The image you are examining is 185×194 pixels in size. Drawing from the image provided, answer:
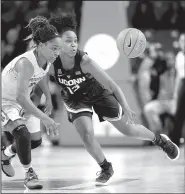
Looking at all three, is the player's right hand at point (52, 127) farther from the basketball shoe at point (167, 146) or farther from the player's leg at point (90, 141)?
the basketball shoe at point (167, 146)

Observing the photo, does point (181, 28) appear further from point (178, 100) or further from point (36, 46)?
point (36, 46)

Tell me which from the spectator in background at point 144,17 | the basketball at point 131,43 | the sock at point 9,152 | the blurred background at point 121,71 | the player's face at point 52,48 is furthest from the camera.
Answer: the spectator in background at point 144,17

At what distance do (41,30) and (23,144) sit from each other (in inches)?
45.1

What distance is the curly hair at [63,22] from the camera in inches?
81.6

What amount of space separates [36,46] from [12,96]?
1.02m

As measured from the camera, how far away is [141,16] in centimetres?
1003

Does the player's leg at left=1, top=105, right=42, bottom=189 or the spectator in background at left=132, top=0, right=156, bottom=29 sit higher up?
the player's leg at left=1, top=105, right=42, bottom=189

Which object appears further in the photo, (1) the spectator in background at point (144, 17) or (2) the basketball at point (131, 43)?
(1) the spectator in background at point (144, 17)

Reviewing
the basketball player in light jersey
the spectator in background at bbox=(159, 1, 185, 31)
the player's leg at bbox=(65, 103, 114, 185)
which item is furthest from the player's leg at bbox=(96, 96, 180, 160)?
the spectator in background at bbox=(159, 1, 185, 31)

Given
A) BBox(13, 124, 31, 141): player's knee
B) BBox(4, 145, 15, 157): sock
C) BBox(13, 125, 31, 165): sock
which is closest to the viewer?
BBox(13, 125, 31, 165): sock

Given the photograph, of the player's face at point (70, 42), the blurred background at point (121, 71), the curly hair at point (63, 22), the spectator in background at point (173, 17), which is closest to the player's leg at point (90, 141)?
the curly hair at point (63, 22)

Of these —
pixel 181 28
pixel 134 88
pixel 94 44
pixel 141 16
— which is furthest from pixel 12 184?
pixel 181 28

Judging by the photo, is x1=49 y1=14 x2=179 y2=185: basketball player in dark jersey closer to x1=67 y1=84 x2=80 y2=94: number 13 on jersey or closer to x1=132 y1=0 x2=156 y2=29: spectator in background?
x1=67 y1=84 x2=80 y2=94: number 13 on jersey

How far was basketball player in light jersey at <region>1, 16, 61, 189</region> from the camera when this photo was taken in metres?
1.97
